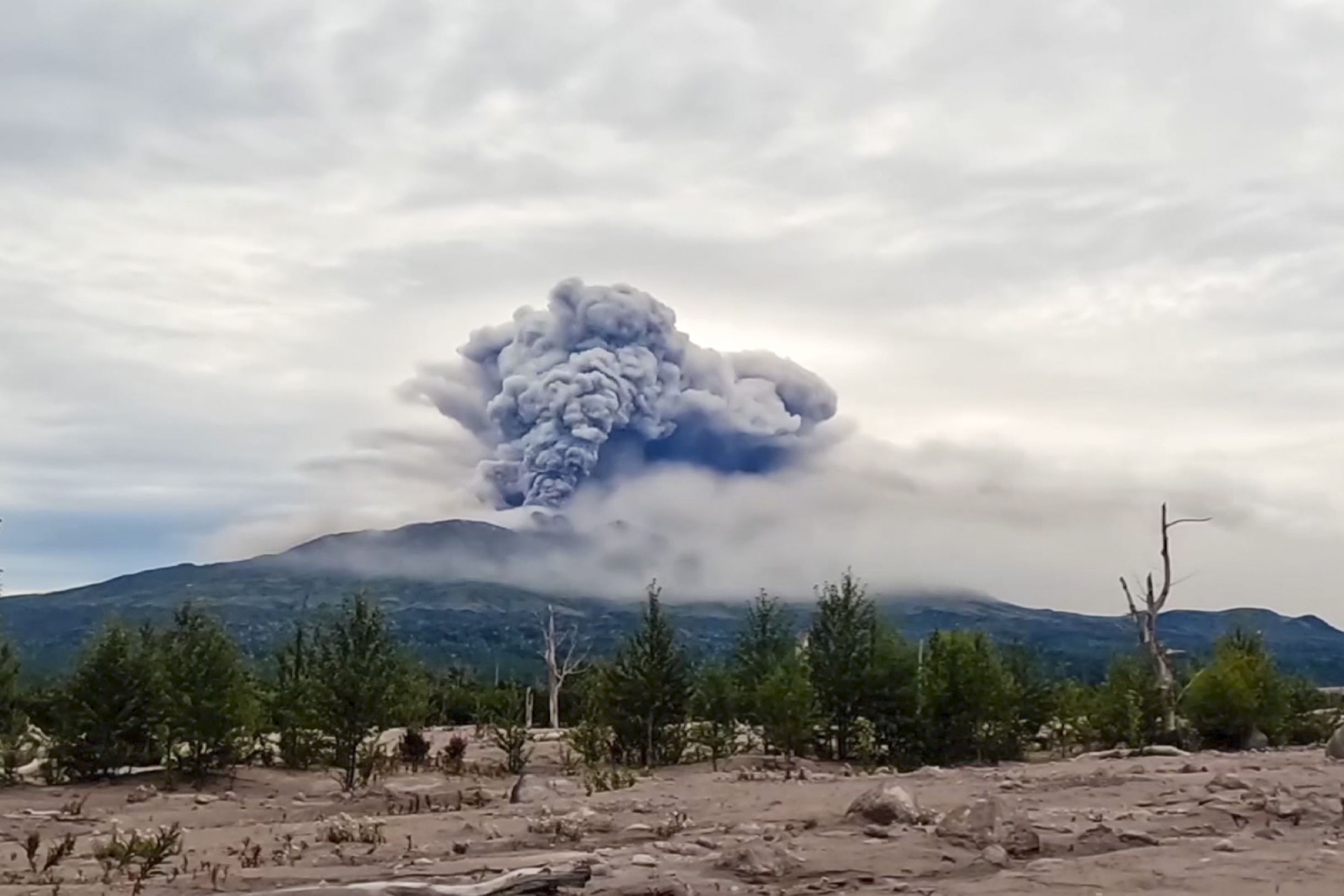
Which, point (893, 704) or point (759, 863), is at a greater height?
point (893, 704)

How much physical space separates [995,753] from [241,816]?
21.9 m

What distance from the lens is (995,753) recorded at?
36.4 meters

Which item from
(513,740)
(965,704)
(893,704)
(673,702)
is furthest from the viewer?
(893,704)

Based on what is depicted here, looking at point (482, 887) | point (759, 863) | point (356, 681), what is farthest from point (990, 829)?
point (356, 681)

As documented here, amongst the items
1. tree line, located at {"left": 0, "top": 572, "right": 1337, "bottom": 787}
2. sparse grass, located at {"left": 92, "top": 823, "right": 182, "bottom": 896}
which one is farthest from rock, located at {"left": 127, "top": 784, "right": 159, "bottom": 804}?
sparse grass, located at {"left": 92, "top": 823, "right": 182, "bottom": 896}

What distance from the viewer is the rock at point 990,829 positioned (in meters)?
12.8

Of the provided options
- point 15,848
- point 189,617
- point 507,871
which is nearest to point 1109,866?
A: point 507,871

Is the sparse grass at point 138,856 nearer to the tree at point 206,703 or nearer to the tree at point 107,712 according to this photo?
the tree at point 206,703

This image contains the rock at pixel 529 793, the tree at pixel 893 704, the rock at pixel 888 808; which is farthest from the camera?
the tree at pixel 893 704

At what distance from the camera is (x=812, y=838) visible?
553 inches

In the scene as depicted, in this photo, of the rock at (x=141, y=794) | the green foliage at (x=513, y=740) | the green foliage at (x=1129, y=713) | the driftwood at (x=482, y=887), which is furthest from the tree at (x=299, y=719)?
the green foliage at (x=1129, y=713)

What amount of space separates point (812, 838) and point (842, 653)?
927 inches

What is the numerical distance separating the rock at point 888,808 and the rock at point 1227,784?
175 inches

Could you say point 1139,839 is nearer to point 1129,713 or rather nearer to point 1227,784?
point 1227,784
